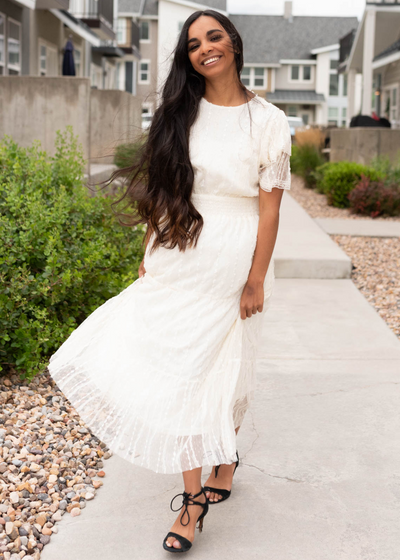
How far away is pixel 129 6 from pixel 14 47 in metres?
28.5

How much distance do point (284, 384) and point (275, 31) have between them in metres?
46.7

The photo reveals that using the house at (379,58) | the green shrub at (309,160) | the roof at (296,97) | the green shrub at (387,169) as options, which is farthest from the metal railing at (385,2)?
the roof at (296,97)

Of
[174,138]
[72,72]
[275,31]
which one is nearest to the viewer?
[174,138]

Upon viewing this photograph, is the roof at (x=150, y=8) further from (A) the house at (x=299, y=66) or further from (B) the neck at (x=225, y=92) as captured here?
(B) the neck at (x=225, y=92)

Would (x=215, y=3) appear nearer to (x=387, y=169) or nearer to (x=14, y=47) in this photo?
(x=14, y=47)

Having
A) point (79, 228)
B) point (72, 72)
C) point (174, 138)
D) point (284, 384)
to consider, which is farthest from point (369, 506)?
point (72, 72)

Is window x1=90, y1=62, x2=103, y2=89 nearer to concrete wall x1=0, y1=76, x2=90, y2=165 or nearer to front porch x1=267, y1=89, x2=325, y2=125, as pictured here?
concrete wall x1=0, y1=76, x2=90, y2=165

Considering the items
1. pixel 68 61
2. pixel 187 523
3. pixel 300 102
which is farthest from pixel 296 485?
pixel 300 102

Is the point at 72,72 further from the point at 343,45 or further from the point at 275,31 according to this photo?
the point at 275,31

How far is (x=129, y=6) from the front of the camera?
4075 cm

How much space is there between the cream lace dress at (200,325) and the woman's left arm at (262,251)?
28 millimetres

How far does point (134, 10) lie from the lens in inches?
1597

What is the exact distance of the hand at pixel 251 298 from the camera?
2.34 metres

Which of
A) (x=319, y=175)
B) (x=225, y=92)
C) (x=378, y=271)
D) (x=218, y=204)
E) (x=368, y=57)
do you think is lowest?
(x=378, y=271)
